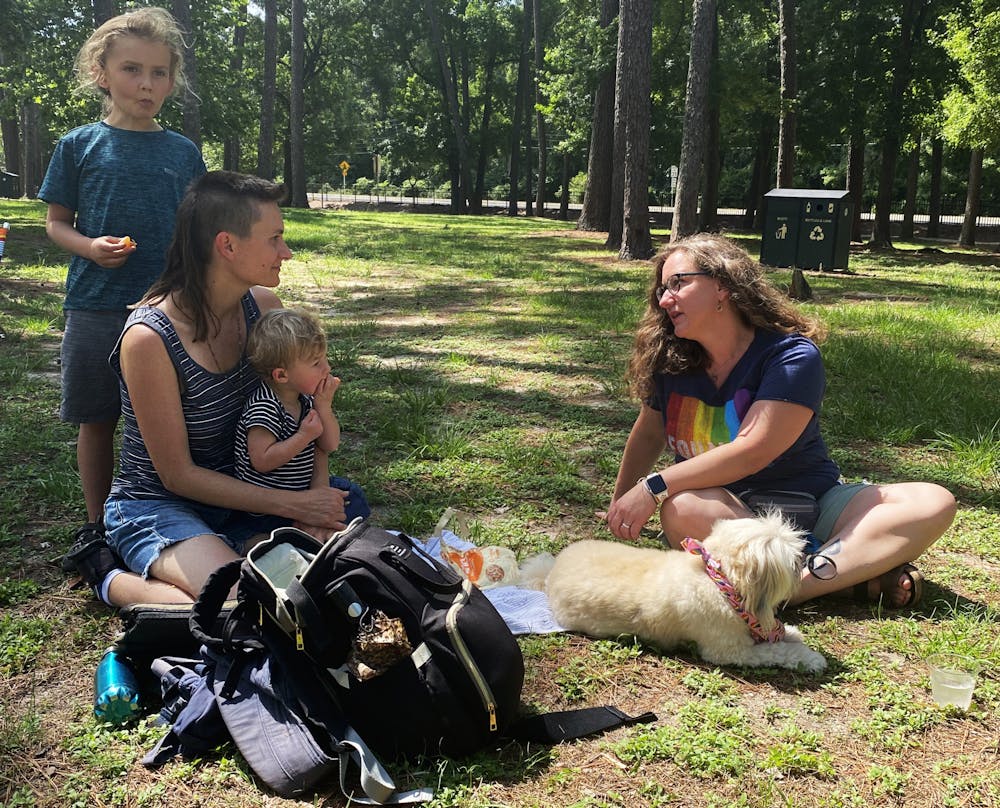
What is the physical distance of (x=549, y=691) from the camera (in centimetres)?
275

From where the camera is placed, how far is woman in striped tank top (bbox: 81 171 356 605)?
291cm

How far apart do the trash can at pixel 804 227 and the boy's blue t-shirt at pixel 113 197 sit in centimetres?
1066

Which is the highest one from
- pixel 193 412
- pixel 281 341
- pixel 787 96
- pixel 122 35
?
pixel 787 96

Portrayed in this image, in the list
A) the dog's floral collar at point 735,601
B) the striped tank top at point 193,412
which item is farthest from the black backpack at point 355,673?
the striped tank top at point 193,412

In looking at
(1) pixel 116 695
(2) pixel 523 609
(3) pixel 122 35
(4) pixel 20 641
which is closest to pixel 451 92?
(3) pixel 122 35

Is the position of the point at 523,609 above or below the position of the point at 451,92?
below

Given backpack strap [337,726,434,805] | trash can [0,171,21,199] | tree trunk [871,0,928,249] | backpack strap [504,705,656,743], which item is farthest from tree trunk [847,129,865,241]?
trash can [0,171,21,199]

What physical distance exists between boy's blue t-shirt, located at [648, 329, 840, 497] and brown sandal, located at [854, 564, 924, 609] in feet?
1.23

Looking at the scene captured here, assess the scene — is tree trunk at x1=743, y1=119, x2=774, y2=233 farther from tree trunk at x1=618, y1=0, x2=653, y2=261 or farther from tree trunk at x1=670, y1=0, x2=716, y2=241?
tree trunk at x1=670, y1=0, x2=716, y2=241

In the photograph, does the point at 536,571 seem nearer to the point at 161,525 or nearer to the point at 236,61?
the point at 161,525

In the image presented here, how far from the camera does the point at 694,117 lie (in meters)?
13.8

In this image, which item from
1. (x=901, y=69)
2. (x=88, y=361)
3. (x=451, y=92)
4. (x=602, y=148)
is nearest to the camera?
(x=88, y=361)

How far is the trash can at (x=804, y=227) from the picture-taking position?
40.8 feet

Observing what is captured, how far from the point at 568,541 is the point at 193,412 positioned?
1.68 metres
